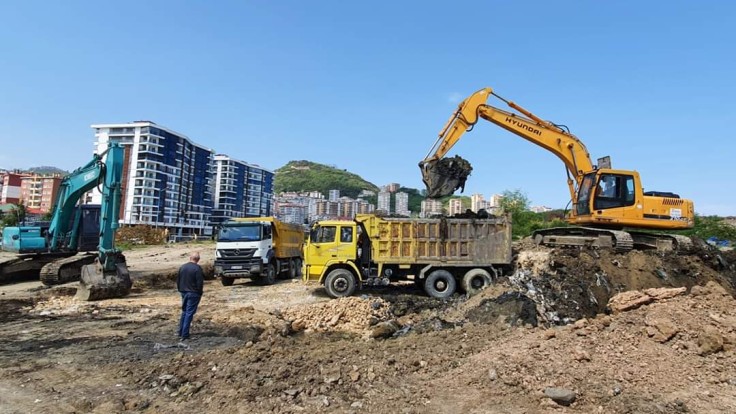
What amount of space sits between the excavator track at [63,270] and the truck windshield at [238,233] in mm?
4933

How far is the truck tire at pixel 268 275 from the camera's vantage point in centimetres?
1634

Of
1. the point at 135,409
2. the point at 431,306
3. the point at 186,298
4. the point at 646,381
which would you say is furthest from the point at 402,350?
the point at 431,306

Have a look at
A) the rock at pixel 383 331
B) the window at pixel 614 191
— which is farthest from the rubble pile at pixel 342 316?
the window at pixel 614 191

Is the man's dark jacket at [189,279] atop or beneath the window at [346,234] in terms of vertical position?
beneath

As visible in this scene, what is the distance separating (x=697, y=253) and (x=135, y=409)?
47.1 ft

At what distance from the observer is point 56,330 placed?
866 centimetres

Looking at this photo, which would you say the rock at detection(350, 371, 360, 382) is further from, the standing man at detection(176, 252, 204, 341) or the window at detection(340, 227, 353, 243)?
the window at detection(340, 227, 353, 243)

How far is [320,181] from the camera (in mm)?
159625

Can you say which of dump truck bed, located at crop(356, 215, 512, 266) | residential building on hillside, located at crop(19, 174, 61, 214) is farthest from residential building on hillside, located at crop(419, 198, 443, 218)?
residential building on hillside, located at crop(19, 174, 61, 214)

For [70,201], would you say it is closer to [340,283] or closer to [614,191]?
[340,283]

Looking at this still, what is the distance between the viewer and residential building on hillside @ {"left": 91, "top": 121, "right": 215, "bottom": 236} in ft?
220

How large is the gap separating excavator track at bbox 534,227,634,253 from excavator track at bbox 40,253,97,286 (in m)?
15.8

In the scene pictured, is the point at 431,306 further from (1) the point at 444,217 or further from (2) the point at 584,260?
(2) the point at 584,260

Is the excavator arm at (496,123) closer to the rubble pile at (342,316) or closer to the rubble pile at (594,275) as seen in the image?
the rubble pile at (594,275)
